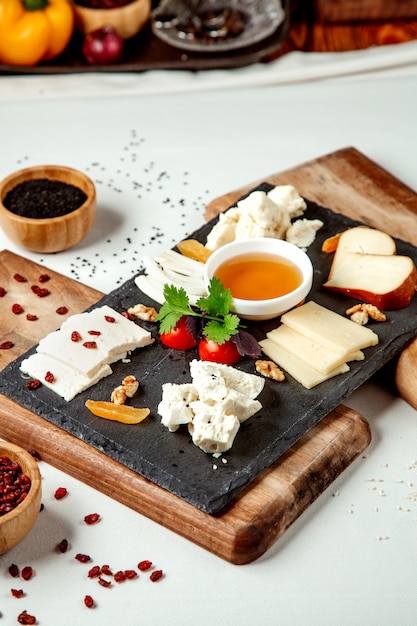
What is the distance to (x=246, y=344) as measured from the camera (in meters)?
3.54

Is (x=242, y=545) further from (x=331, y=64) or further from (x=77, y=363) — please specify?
(x=331, y=64)

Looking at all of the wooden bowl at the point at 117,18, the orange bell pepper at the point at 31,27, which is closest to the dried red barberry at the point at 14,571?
the orange bell pepper at the point at 31,27

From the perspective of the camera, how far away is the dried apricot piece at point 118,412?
10.8 feet

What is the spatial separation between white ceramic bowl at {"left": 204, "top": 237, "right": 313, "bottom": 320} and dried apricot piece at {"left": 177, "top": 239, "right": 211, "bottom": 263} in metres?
0.13

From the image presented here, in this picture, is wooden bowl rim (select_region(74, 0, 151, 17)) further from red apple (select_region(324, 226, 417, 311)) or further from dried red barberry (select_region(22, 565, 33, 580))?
dried red barberry (select_region(22, 565, 33, 580))

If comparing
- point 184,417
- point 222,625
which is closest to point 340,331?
point 184,417

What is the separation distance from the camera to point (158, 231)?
461 cm

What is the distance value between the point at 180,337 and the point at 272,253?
0.61m

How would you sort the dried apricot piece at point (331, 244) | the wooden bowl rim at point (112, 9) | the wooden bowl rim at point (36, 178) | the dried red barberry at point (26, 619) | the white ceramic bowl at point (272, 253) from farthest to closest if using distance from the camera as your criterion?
the wooden bowl rim at point (112, 9) < the wooden bowl rim at point (36, 178) < the dried apricot piece at point (331, 244) < the white ceramic bowl at point (272, 253) < the dried red barberry at point (26, 619)

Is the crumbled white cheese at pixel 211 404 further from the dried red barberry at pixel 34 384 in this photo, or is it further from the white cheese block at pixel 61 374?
the dried red barberry at pixel 34 384

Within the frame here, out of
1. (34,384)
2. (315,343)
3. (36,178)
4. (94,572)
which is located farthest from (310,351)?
(36,178)

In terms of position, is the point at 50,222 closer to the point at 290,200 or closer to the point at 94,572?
the point at 290,200

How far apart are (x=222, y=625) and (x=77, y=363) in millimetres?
1084

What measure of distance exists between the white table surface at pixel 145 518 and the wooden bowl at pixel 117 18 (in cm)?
34
